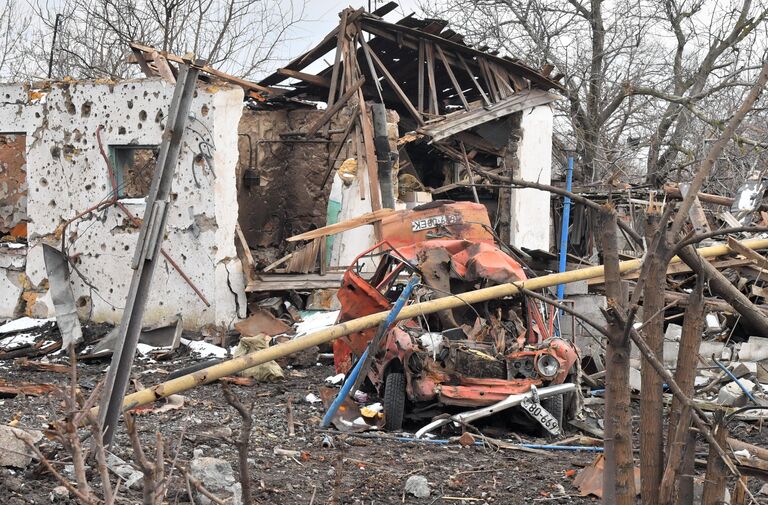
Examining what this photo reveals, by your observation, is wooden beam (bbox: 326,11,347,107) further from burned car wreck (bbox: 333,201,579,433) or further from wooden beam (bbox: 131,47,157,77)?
burned car wreck (bbox: 333,201,579,433)

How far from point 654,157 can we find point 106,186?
53.6 ft

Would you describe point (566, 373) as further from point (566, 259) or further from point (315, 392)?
point (566, 259)

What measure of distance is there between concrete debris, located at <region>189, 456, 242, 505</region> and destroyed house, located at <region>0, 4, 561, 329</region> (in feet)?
20.9

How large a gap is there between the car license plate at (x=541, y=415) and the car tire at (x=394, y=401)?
1.14 meters

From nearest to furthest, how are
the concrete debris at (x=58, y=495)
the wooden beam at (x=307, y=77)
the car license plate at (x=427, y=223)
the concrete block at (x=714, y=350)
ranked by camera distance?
the concrete debris at (x=58, y=495) < the car license plate at (x=427, y=223) < the concrete block at (x=714, y=350) < the wooden beam at (x=307, y=77)

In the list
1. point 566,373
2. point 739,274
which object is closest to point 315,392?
point 566,373

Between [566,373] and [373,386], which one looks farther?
[373,386]

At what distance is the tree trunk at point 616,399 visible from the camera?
334cm

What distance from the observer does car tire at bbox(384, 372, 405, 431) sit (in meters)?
8.70

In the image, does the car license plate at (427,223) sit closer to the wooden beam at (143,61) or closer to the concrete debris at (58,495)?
the wooden beam at (143,61)

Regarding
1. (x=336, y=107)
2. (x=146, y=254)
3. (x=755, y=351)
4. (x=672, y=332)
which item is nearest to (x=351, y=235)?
(x=336, y=107)

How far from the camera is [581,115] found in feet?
85.5

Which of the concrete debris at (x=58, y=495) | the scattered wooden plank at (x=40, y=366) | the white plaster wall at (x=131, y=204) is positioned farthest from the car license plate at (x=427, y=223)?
the concrete debris at (x=58, y=495)

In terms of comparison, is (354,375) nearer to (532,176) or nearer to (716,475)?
(716,475)
